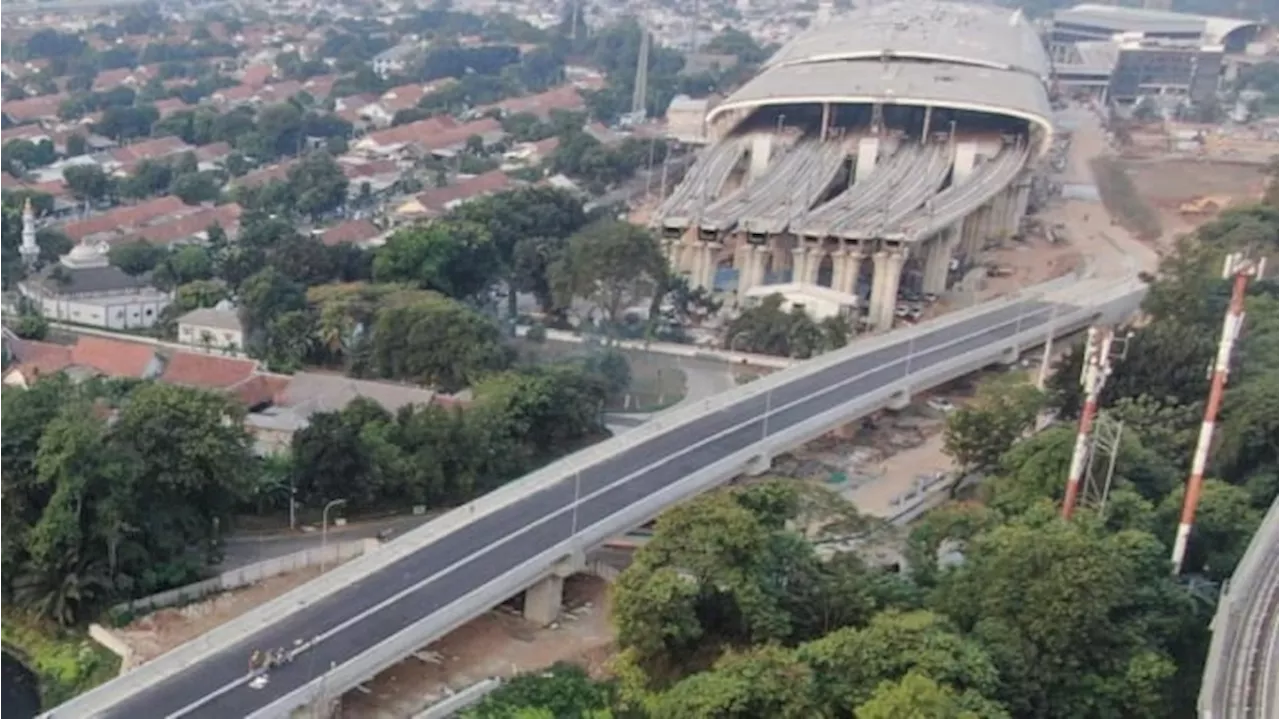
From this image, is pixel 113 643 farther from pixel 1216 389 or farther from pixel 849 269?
pixel 849 269

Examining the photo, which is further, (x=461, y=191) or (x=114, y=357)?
(x=461, y=191)

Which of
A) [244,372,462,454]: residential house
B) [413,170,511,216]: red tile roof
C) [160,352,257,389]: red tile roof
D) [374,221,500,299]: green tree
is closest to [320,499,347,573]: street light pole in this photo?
[244,372,462,454]: residential house

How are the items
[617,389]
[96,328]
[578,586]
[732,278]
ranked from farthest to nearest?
[732,278]
[96,328]
[617,389]
[578,586]

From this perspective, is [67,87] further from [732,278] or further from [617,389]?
[617,389]

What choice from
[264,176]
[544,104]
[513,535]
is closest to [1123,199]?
[544,104]

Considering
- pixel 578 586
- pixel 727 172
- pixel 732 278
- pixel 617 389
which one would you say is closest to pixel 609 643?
Answer: pixel 578 586

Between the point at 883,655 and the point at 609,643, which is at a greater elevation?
the point at 883,655

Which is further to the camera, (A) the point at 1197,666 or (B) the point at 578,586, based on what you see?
(B) the point at 578,586
